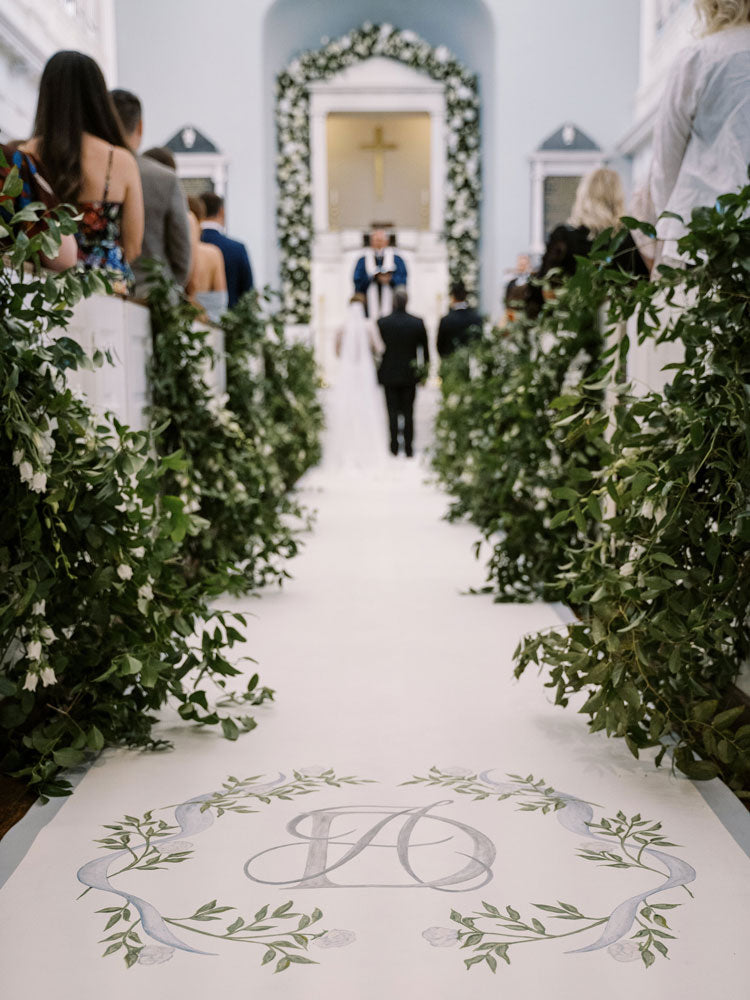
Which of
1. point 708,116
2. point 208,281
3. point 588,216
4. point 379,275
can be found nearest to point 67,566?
point 708,116

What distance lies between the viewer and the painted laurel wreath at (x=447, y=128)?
1502cm

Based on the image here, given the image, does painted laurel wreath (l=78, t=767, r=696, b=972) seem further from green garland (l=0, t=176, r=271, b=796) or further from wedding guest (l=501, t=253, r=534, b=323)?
wedding guest (l=501, t=253, r=534, b=323)

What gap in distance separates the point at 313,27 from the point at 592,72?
12.1 ft

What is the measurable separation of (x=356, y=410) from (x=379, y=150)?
744 centimetres

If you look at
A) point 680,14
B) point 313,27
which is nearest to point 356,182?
point 313,27

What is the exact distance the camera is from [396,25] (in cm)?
1536

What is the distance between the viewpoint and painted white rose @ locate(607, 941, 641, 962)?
1.57 meters

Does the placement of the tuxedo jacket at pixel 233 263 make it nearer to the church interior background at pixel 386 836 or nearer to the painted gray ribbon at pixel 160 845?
the church interior background at pixel 386 836

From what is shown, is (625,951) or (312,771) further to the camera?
(312,771)

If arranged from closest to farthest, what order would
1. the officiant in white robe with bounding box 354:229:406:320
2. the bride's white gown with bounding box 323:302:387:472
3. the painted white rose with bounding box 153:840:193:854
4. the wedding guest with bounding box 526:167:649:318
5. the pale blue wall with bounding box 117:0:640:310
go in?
the painted white rose with bounding box 153:840:193:854, the wedding guest with bounding box 526:167:649:318, the bride's white gown with bounding box 323:302:387:472, the officiant in white robe with bounding box 354:229:406:320, the pale blue wall with bounding box 117:0:640:310

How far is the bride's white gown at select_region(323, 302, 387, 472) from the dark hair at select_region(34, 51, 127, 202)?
23.0 ft

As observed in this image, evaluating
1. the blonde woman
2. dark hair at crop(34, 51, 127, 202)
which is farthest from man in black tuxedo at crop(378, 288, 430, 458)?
the blonde woman

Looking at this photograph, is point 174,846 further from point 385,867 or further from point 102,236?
point 102,236

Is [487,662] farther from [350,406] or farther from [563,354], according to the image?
[350,406]
